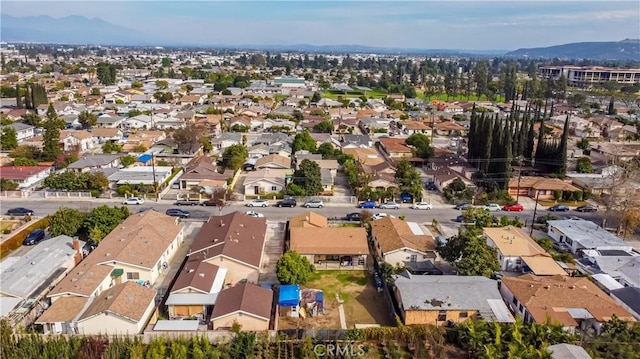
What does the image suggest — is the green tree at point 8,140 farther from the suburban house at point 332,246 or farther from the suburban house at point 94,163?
the suburban house at point 332,246

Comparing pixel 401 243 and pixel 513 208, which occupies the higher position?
pixel 401 243

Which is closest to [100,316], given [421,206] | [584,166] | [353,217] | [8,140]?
[353,217]

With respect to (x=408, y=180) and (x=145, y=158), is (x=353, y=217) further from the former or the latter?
(x=145, y=158)

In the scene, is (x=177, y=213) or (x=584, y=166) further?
(x=584, y=166)

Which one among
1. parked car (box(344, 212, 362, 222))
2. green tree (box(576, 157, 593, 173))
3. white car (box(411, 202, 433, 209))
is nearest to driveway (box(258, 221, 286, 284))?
parked car (box(344, 212, 362, 222))

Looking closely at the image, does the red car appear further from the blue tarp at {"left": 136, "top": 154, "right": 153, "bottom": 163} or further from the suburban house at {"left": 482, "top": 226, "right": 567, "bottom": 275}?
the blue tarp at {"left": 136, "top": 154, "right": 153, "bottom": 163}

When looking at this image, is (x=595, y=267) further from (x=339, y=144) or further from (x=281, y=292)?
(x=339, y=144)
